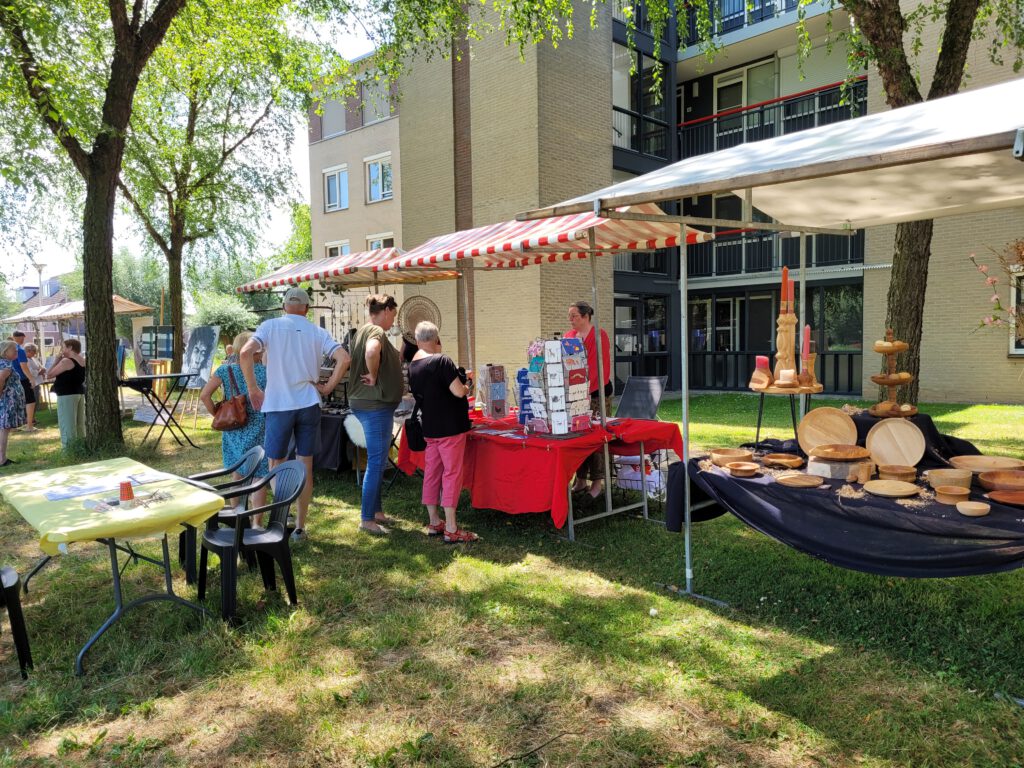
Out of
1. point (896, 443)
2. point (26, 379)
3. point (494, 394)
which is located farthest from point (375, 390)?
point (26, 379)

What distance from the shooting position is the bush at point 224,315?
3256 centimetres

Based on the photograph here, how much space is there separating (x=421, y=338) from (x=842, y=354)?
13011 millimetres

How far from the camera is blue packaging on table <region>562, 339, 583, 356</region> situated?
195 inches

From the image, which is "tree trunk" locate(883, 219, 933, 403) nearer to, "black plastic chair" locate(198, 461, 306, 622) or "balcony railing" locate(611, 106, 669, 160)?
"black plastic chair" locate(198, 461, 306, 622)

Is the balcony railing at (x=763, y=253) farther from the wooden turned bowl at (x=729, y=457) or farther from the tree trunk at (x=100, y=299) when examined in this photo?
the wooden turned bowl at (x=729, y=457)

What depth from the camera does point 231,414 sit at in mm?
5500

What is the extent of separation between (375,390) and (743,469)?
2.79 metres

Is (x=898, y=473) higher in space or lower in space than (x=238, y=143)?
lower

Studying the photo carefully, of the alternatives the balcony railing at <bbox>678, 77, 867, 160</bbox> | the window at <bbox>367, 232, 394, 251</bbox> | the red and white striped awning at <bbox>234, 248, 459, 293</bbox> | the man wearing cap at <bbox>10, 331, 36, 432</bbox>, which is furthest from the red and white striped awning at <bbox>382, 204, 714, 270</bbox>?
the window at <bbox>367, 232, 394, 251</bbox>

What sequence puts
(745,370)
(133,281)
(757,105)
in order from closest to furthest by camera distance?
(757,105), (745,370), (133,281)

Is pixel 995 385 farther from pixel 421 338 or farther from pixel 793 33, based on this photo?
pixel 421 338

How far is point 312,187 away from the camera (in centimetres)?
2131

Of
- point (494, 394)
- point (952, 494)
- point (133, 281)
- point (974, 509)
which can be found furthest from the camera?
point (133, 281)

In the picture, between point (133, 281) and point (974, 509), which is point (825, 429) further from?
point (133, 281)
